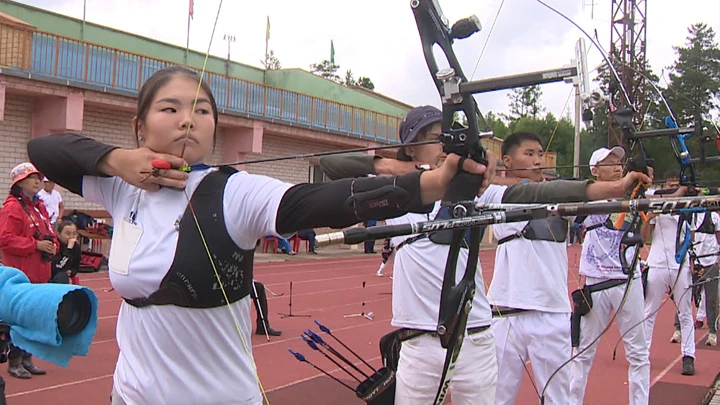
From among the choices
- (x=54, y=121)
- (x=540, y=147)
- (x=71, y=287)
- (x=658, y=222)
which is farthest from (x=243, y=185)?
(x=54, y=121)

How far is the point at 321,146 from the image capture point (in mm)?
19797

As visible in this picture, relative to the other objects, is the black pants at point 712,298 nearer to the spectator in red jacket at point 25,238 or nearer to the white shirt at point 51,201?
the spectator in red jacket at point 25,238

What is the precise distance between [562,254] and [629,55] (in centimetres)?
116

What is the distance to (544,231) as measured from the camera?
12.2ft

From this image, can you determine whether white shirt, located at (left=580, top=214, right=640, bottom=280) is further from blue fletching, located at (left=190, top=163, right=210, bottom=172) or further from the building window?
the building window

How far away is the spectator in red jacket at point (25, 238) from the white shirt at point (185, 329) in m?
4.06

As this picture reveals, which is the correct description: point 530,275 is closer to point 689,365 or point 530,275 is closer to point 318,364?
point 318,364

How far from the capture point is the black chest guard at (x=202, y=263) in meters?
1.61

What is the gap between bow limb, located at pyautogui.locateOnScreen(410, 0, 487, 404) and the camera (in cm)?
162

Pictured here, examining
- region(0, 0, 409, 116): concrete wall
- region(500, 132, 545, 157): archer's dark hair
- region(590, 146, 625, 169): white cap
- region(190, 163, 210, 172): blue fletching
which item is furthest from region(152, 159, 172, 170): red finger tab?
region(0, 0, 409, 116): concrete wall

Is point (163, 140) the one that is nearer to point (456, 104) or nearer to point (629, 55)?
point (456, 104)

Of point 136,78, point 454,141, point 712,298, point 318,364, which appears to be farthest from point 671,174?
point 136,78

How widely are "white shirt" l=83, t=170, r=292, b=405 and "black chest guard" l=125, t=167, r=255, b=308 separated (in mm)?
17

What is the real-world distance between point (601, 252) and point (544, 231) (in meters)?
1.17
